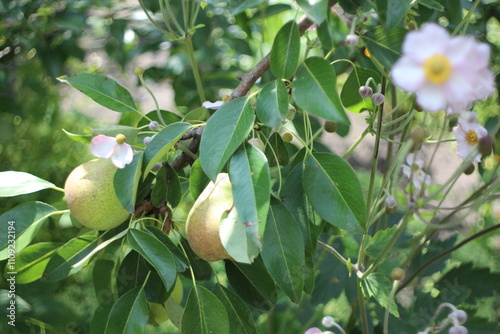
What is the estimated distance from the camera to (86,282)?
153 centimetres

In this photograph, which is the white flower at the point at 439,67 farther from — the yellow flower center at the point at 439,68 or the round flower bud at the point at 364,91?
the round flower bud at the point at 364,91

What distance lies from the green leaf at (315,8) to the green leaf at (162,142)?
16 cm

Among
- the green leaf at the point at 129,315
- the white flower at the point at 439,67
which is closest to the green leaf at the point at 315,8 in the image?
the white flower at the point at 439,67

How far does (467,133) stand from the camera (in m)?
0.52

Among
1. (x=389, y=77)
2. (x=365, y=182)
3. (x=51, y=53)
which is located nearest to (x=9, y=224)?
(x=389, y=77)

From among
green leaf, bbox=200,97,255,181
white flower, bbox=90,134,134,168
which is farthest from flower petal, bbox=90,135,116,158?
green leaf, bbox=200,97,255,181

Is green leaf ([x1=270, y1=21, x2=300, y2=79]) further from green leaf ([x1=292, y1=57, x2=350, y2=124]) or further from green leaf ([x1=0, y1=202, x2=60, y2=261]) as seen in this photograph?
green leaf ([x1=0, y1=202, x2=60, y2=261])

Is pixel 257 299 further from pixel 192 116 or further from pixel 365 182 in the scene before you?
pixel 365 182

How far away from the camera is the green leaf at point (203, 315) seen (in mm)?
540

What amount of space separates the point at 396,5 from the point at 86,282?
4.19 ft

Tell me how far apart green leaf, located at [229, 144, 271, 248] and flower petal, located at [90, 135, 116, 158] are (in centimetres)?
12

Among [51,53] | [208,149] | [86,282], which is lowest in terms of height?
[86,282]

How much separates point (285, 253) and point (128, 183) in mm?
155

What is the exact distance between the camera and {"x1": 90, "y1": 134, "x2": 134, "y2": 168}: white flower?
530mm
